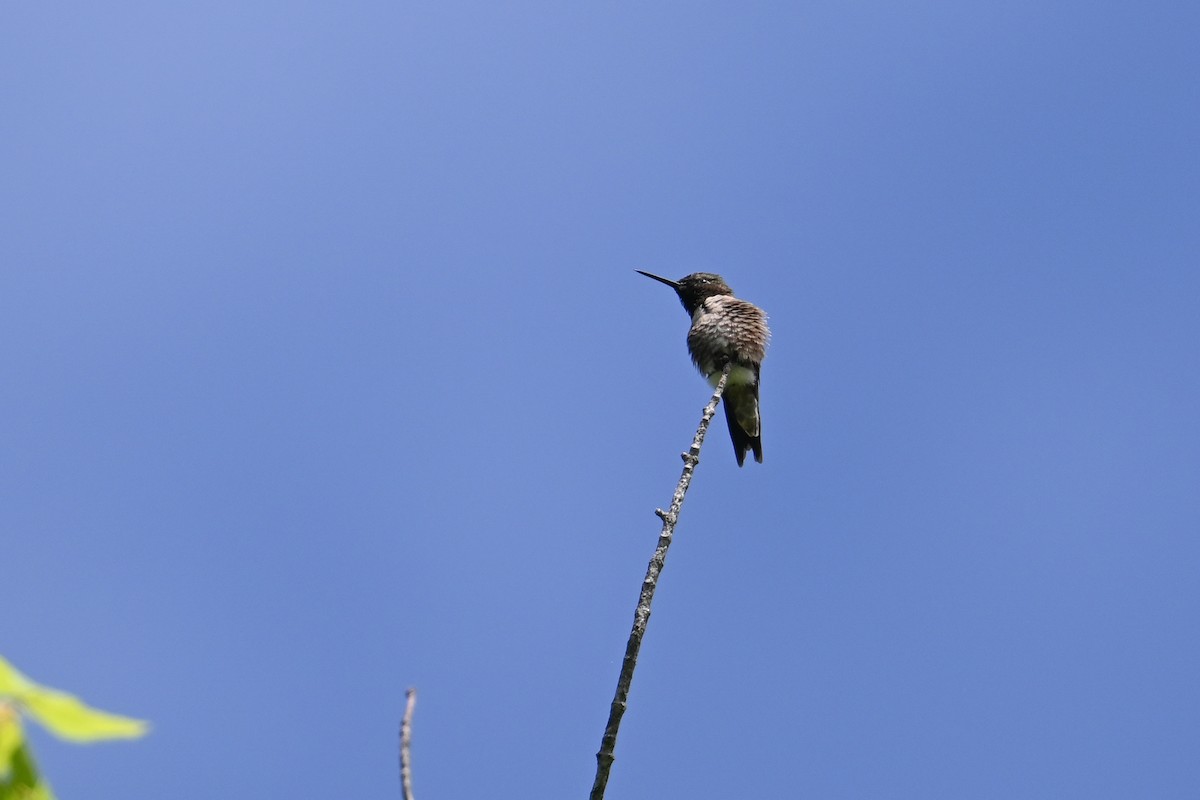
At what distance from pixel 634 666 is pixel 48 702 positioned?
1.90 metres

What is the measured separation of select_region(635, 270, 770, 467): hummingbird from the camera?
35.7ft

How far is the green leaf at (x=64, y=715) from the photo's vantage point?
1.38m

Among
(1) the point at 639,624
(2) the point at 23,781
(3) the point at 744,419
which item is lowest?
(2) the point at 23,781

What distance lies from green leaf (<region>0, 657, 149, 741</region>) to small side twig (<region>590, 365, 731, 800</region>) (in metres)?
1.56

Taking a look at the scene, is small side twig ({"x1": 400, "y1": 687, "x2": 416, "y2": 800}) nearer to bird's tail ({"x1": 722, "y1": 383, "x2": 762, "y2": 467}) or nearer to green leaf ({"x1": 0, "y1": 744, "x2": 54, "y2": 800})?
green leaf ({"x1": 0, "y1": 744, "x2": 54, "y2": 800})

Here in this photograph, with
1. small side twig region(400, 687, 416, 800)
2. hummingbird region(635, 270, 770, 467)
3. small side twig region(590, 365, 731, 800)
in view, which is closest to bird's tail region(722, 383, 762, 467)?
hummingbird region(635, 270, 770, 467)

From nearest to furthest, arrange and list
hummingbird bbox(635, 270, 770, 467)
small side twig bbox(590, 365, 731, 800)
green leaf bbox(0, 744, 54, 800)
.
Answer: green leaf bbox(0, 744, 54, 800) → small side twig bbox(590, 365, 731, 800) → hummingbird bbox(635, 270, 770, 467)

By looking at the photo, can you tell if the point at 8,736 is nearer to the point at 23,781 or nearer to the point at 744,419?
the point at 23,781

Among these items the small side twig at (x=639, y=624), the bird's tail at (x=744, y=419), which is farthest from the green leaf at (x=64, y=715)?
the bird's tail at (x=744, y=419)

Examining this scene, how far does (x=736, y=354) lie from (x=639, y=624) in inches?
304

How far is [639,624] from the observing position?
10.8 feet

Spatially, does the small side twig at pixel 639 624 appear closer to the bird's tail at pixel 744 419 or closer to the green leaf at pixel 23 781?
the green leaf at pixel 23 781

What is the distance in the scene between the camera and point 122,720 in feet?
4.62

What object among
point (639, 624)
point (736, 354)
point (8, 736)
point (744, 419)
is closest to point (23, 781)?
point (8, 736)
